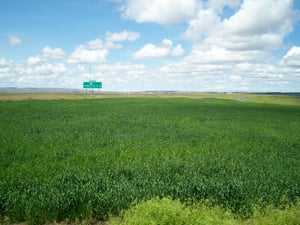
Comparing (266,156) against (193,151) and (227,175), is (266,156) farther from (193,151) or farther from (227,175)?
(227,175)

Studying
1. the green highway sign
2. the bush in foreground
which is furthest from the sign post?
the bush in foreground

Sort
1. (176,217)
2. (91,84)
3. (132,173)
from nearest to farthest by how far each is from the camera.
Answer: (176,217) → (132,173) → (91,84)

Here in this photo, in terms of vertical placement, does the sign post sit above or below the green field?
above

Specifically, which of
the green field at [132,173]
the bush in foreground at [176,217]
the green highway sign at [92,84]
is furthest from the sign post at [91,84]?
the bush in foreground at [176,217]

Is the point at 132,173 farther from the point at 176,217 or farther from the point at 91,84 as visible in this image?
the point at 91,84

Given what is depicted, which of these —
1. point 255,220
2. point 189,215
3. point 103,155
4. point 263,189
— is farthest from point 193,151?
point 189,215

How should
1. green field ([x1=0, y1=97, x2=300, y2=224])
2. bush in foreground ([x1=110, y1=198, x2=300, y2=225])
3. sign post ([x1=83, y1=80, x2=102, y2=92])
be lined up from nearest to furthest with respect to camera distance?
bush in foreground ([x1=110, y1=198, x2=300, y2=225]) < green field ([x1=0, y1=97, x2=300, y2=224]) < sign post ([x1=83, y1=80, x2=102, y2=92])

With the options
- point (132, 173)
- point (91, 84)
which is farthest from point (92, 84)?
point (132, 173)

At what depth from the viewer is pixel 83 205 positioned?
909 cm

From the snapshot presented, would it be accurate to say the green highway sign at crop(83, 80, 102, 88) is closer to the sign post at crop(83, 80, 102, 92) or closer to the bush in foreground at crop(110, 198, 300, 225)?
the sign post at crop(83, 80, 102, 92)

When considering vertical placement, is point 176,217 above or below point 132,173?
above

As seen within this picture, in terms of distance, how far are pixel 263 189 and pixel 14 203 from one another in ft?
26.3

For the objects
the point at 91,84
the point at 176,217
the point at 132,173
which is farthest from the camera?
the point at 91,84

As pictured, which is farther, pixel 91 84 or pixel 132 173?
pixel 91 84
